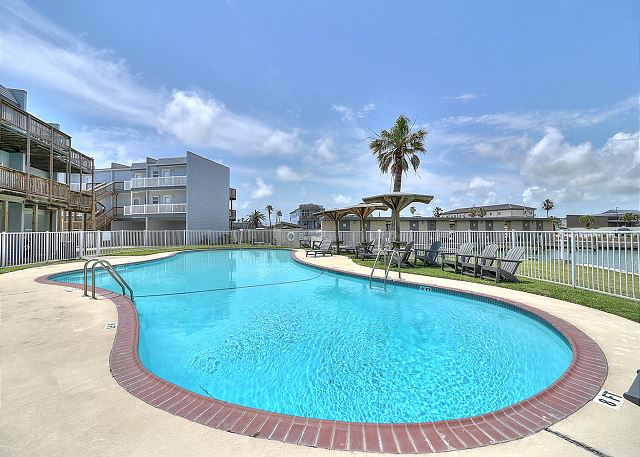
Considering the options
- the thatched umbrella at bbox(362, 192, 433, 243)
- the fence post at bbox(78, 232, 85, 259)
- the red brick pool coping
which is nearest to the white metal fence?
the fence post at bbox(78, 232, 85, 259)

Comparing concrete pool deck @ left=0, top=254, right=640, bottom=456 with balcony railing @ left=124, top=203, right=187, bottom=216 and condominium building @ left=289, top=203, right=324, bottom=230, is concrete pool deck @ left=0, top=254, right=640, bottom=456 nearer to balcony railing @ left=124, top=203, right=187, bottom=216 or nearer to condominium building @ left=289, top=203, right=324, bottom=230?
balcony railing @ left=124, top=203, right=187, bottom=216

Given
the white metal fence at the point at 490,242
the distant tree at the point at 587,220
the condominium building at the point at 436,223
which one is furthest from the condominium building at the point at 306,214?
the distant tree at the point at 587,220

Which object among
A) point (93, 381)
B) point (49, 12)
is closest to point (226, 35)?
point (49, 12)

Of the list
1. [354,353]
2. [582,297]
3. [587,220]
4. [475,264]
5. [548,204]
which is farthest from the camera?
[548,204]

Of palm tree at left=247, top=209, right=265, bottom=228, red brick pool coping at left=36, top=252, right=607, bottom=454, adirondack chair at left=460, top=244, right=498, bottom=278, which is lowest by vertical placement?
red brick pool coping at left=36, top=252, right=607, bottom=454

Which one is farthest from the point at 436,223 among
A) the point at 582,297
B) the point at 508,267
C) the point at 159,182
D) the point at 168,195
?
the point at 159,182

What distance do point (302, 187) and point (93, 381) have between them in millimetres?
31529

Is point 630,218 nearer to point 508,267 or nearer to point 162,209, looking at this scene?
point 508,267

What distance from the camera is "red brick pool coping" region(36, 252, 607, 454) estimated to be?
199cm

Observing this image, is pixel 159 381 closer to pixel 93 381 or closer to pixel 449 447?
pixel 93 381

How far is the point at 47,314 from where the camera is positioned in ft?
16.8

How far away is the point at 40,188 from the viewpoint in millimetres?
15242

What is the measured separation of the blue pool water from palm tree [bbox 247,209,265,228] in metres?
59.1

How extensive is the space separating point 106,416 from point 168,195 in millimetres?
32103
